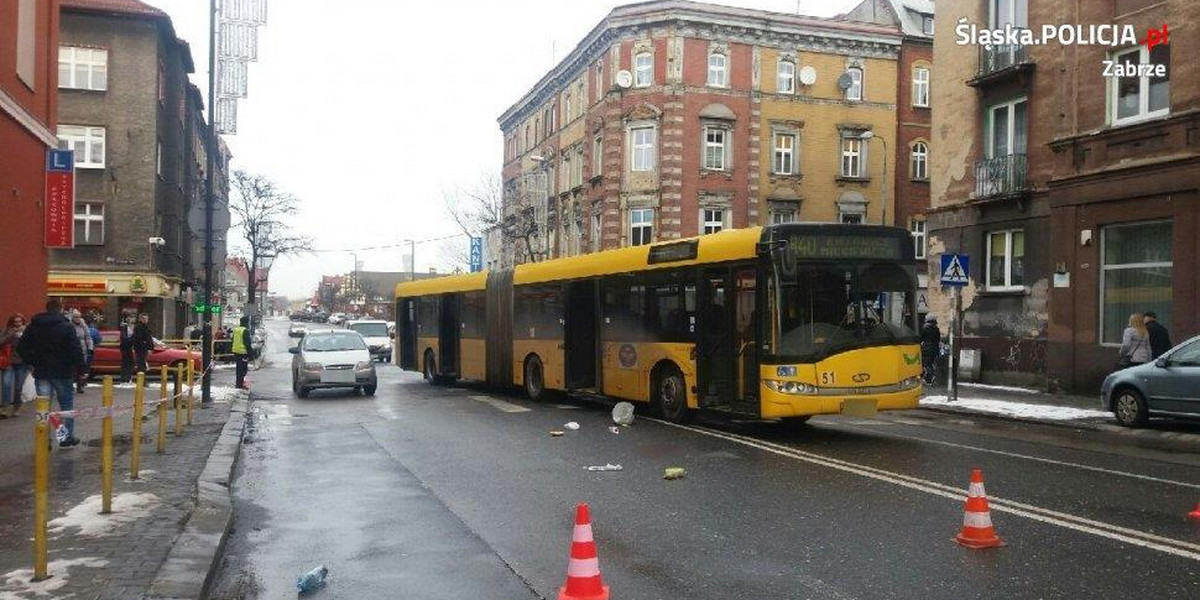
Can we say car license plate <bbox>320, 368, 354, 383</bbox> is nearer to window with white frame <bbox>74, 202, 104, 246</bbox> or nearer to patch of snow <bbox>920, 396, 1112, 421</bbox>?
patch of snow <bbox>920, 396, 1112, 421</bbox>

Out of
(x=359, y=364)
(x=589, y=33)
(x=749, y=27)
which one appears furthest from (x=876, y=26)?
(x=359, y=364)

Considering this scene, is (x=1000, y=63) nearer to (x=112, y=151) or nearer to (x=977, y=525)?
(x=977, y=525)

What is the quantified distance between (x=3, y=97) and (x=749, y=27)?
3222 centimetres

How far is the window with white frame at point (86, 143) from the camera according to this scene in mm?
36906

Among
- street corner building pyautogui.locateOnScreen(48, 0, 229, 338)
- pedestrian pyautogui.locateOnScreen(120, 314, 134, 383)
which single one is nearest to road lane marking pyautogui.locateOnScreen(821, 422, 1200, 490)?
pedestrian pyautogui.locateOnScreen(120, 314, 134, 383)

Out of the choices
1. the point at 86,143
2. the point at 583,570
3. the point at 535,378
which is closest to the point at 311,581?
the point at 583,570

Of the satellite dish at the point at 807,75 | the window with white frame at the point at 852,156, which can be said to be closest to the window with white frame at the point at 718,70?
the satellite dish at the point at 807,75

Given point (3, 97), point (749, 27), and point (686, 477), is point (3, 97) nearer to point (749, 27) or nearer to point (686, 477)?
point (686, 477)

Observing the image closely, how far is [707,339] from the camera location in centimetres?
1410

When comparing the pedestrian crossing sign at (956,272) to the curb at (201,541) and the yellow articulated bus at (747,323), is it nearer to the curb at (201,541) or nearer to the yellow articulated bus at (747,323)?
the yellow articulated bus at (747,323)

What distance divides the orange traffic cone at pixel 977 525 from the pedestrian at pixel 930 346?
1790 centimetres

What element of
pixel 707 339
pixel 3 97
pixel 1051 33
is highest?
pixel 1051 33

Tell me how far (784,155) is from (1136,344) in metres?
27.2

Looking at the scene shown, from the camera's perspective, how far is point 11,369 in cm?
1548
